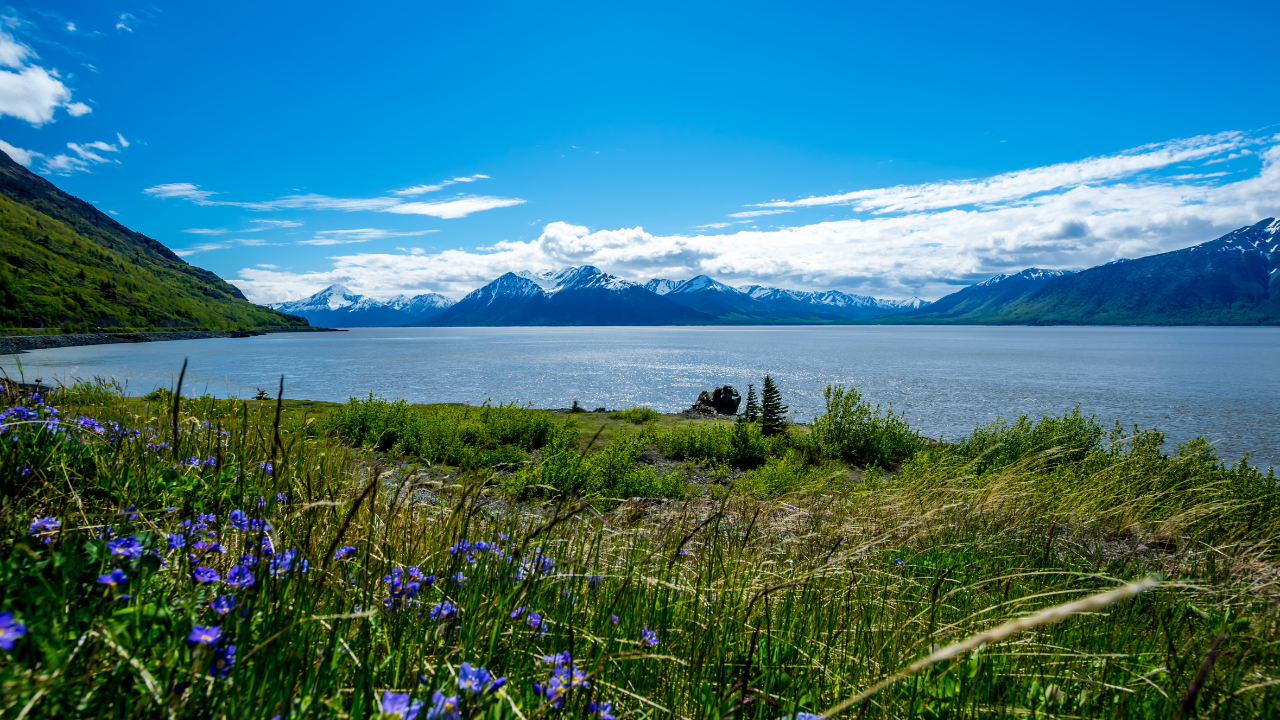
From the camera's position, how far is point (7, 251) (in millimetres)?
122312

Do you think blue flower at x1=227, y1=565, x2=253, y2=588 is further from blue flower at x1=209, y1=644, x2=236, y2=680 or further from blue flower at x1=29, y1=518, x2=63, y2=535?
blue flower at x1=29, y1=518, x2=63, y2=535

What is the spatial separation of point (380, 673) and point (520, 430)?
49.8 feet

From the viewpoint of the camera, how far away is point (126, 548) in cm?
183

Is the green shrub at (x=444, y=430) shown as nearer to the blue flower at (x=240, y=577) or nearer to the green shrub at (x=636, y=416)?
the green shrub at (x=636, y=416)

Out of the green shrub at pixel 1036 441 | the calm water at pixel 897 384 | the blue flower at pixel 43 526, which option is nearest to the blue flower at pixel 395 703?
the blue flower at pixel 43 526

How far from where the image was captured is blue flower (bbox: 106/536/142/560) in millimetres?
1693

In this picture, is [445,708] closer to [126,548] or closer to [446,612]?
[446,612]

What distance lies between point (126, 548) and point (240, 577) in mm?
360

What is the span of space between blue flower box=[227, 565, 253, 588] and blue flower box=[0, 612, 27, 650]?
567mm

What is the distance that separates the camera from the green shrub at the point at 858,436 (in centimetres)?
1812

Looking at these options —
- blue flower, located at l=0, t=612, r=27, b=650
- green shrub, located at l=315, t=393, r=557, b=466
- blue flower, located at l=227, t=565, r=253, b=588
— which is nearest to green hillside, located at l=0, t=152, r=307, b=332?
green shrub, located at l=315, t=393, r=557, b=466

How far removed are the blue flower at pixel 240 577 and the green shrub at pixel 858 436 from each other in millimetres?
17688

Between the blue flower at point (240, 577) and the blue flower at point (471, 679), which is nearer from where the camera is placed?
the blue flower at point (471, 679)

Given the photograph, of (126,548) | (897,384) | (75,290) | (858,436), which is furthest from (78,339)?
(126,548)
